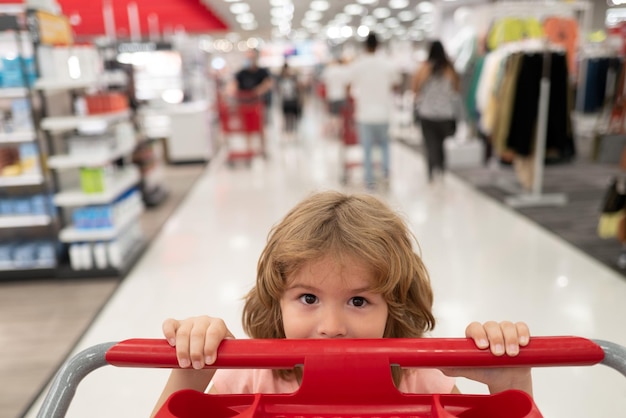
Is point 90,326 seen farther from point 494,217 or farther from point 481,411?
point 494,217

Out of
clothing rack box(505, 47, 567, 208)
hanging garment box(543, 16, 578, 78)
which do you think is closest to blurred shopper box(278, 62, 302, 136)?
hanging garment box(543, 16, 578, 78)

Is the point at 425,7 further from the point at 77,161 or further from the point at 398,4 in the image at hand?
the point at 77,161

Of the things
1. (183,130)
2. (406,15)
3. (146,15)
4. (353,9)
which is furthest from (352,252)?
(406,15)

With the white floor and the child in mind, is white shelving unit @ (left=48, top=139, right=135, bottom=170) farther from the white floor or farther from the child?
the child

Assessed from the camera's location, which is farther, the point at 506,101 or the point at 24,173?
the point at 506,101

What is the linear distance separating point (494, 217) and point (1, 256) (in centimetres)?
464

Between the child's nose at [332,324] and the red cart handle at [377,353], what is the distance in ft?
0.51

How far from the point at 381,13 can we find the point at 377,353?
27.0 m

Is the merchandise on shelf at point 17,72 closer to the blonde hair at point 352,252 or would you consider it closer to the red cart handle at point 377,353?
Answer: the blonde hair at point 352,252

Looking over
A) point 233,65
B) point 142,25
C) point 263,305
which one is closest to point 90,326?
point 263,305

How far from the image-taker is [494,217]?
5.66 meters

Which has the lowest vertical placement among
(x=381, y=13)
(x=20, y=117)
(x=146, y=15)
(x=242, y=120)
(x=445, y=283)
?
(x=445, y=283)

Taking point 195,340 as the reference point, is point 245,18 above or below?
above

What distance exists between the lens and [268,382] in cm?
123
